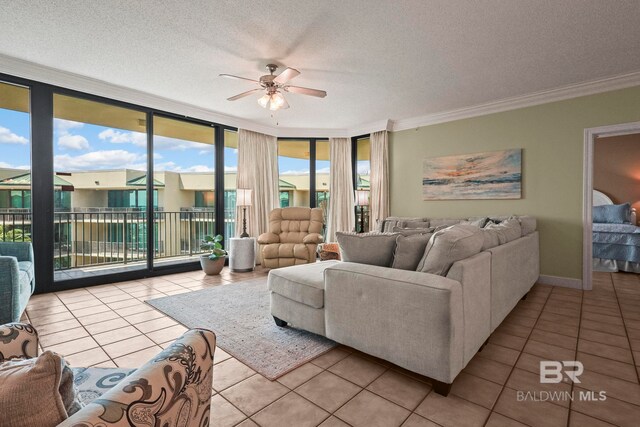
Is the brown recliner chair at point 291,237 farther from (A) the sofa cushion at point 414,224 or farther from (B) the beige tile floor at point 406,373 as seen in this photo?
(B) the beige tile floor at point 406,373

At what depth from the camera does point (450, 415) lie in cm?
154

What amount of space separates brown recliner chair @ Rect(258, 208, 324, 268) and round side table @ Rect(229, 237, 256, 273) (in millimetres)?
218

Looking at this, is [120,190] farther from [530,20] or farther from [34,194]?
[530,20]

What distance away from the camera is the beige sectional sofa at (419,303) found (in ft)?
5.42

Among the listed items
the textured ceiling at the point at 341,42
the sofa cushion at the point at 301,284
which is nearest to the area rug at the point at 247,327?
the sofa cushion at the point at 301,284

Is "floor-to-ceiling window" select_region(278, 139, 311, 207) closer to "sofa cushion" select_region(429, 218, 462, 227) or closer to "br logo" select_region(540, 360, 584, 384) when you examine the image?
"sofa cushion" select_region(429, 218, 462, 227)

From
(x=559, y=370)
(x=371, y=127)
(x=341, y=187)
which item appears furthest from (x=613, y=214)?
(x=559, y=370)

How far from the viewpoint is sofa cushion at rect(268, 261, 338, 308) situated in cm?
226

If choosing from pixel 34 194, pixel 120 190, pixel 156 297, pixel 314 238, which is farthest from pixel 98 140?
pixel 314 238

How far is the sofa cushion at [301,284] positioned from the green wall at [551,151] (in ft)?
10.8

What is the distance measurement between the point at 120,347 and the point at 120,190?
4377 mm

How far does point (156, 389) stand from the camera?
612 millimetres

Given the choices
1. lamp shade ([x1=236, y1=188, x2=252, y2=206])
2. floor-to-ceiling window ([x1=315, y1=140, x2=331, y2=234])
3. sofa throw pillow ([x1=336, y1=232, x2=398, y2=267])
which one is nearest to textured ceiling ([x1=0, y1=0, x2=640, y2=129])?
lamp shade ([x1=236, y1=188, x2=252, y2=206])

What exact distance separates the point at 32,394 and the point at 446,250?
Answer: 183 centimetres
